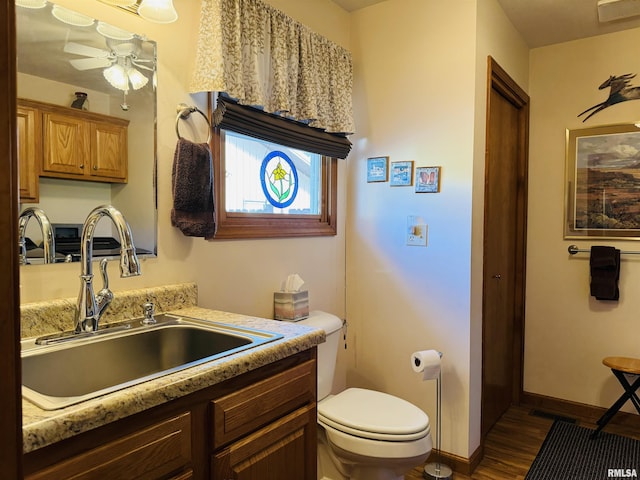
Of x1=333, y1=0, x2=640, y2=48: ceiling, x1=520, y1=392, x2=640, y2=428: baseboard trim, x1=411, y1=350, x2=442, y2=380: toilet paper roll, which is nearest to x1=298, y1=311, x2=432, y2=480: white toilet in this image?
x1=411, y1=350, x2=442, y2=380: toilet paper roll

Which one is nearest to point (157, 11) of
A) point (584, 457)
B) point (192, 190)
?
point (192, 190)

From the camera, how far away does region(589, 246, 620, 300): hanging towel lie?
2723 mm

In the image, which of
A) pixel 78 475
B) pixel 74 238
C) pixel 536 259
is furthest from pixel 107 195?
pixel 536 259

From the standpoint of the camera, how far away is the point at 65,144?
52.1 inches

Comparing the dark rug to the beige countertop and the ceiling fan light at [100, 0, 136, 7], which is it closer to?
the beige countertop

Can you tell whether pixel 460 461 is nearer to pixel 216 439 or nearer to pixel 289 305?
pixel 289 305

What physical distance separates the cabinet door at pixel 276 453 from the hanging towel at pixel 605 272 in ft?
7.44

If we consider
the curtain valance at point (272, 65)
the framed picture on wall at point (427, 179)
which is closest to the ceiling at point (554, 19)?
the curtain valance at point (272, 65)

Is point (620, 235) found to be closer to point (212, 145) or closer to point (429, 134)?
point (429, 134)

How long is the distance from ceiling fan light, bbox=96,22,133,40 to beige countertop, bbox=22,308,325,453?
1.05 m

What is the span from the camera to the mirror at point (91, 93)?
127 cm

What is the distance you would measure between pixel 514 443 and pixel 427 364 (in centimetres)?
98

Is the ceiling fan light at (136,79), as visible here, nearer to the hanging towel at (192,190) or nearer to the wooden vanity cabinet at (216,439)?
the hanging towel at (192,190)

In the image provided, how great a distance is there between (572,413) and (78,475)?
3101 millimetres
